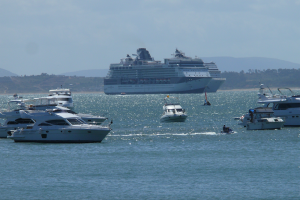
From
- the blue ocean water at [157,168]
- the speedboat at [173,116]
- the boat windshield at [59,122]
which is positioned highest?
the boat windshield at [59,122]

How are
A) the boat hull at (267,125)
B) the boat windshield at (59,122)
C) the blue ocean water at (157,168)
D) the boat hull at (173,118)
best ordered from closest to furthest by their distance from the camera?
the blue ocean water at (157,168) < the boat windshield at (59,122) < the boat hull at (267,125) < the boat hull at (173,118)

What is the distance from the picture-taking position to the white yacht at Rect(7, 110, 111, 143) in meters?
45.0

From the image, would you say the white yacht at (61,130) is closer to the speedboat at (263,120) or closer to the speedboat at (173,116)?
the speedboat at (263,120)

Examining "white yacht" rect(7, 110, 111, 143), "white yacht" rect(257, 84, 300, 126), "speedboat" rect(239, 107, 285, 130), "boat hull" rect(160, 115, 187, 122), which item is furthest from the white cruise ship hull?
"boat hull" rect(160, 115, 187, 122)

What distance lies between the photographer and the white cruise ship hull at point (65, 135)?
4497 cm

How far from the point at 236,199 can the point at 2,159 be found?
19674 mm

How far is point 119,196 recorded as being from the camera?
27344mm

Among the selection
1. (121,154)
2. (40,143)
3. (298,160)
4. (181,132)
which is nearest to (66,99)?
(181,132)

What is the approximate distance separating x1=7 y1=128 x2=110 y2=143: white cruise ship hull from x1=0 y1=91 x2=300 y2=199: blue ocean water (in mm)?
595

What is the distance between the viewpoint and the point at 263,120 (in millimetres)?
56250

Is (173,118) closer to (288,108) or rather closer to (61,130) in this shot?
(288,108)

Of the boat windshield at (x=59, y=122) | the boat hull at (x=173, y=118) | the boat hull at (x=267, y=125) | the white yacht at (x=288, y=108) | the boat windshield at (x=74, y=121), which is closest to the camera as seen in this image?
the boat windshield at (x=59, y=122)

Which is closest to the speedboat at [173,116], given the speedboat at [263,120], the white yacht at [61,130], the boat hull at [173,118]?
the boat hull at [173,118]

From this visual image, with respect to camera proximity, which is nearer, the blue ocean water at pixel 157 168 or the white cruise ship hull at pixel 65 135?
the blue ocean water at pixel 157 168
